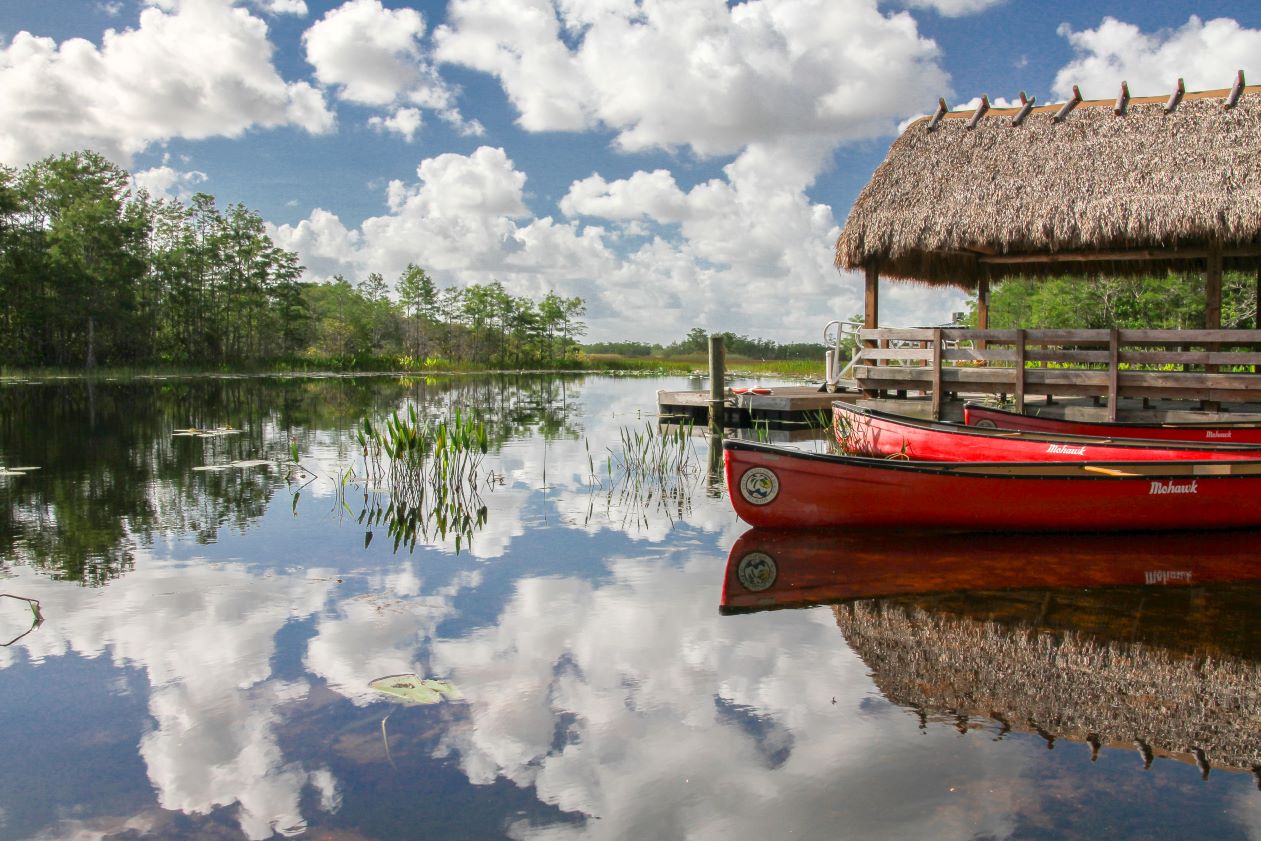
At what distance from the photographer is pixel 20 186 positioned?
34969 millimetres

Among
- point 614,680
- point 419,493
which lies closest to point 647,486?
point 419,493

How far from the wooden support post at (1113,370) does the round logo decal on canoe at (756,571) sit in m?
6.77

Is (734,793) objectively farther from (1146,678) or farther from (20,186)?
(20,186)

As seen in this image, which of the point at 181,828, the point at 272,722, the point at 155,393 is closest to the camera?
the point at 181,828

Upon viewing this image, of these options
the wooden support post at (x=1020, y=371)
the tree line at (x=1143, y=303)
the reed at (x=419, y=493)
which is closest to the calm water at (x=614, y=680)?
the reed at (x=419, y=493)

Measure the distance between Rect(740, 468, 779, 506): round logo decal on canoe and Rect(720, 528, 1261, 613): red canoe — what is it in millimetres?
329

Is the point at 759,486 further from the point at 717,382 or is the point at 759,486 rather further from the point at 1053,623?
the point at 717,382

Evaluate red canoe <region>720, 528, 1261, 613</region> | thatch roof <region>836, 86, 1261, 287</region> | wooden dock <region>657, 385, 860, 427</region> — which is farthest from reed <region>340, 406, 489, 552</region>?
thatch roof <region>836, 86, 1261, 287</region>

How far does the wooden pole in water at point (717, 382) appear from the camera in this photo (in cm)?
1582

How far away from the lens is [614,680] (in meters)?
3.96

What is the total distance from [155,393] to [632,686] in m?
23.8

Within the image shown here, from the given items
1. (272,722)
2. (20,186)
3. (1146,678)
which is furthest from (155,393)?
(1146,678)

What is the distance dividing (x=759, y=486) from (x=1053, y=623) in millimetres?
2460

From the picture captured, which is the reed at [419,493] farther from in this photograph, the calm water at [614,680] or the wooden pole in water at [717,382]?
the wooden pole in water at [717,382]
